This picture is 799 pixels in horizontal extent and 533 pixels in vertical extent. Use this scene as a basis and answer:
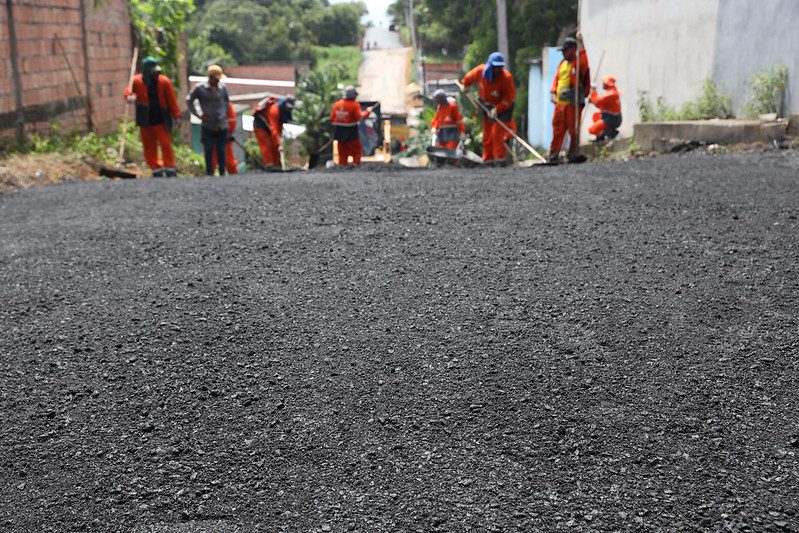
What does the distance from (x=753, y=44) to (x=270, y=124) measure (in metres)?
5.82

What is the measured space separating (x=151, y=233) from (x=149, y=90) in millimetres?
4768

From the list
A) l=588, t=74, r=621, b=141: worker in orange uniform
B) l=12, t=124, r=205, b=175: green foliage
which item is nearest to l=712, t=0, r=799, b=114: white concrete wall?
l=588, t=74, r=621, b=141: worker in orange uniform

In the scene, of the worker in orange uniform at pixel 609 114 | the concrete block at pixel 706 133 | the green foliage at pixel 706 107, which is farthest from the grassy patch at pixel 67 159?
the green foliage at pixel 706 107

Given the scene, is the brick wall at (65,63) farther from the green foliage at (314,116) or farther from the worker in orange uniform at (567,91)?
the green foliage at (314,116)

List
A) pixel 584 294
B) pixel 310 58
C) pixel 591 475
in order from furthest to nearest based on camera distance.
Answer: pixel 310 58, pixel 584 294, pixel 591 475

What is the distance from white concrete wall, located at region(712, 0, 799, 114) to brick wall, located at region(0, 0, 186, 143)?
7707mm

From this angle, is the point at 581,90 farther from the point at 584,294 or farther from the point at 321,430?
the point at 321,430

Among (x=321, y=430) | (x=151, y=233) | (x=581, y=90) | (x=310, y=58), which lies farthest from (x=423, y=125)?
(x=310, y=58)

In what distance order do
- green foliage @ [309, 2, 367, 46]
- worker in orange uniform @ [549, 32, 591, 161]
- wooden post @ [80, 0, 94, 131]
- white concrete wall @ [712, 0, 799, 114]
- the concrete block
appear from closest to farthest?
the concrete block < white concrete wall @ [712, 0, 799, 114] < worker in orange uniform @ [549, 32, 591, 161] < wooden post @ [80, 0, 94, 131] < green foliage @ [309, 2, 367, 46]

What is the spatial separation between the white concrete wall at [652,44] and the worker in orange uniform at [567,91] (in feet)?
4.74

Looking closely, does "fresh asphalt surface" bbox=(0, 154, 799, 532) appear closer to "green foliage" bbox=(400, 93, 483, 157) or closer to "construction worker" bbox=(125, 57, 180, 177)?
"construction worker" bbox=(125, 57, 180, 177)

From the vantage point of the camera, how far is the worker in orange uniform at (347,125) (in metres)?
10.4

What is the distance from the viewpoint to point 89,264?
13.8ft

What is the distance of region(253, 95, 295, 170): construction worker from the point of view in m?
10.8
